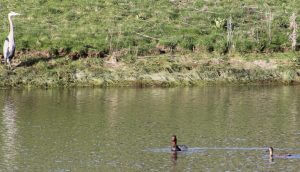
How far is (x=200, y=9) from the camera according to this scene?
5900 cm

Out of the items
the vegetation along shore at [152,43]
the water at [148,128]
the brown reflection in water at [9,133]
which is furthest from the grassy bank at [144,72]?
the brown reflection in water at [9,133]

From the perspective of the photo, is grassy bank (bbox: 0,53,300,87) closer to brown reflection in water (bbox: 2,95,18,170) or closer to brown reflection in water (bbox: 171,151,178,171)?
brown reflection in water (bbox: 2,95,18,170)

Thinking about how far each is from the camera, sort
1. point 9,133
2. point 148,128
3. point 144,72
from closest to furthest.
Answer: point 9,133
point 148,128
point 144,72

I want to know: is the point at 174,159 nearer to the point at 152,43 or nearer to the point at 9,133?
the point at 9,133

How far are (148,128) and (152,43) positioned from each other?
1678 cm

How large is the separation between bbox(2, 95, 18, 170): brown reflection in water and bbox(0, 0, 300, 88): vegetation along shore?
17.8ft

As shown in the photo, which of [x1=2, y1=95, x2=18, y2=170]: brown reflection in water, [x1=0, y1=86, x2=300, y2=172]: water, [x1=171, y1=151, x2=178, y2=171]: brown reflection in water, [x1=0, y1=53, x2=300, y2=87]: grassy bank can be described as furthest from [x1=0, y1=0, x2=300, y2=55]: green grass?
[x1=171, y1=151, x2=178, y2=171]: brown reflection in water

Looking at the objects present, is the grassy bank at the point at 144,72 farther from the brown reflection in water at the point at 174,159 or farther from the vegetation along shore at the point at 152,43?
the brown reflection in water at the point at 174,159

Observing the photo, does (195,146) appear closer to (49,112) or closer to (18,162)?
(18,162)

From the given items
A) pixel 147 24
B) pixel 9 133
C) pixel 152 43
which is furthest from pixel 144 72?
pixel 9 133

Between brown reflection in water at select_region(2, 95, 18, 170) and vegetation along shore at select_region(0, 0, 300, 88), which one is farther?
vegetation along shore at select_region(0, 0, 300, 88)

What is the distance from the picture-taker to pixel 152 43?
52.0 m

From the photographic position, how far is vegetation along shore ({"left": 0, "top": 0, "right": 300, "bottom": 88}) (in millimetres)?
48344

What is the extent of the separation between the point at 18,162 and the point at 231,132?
898 centimetres
